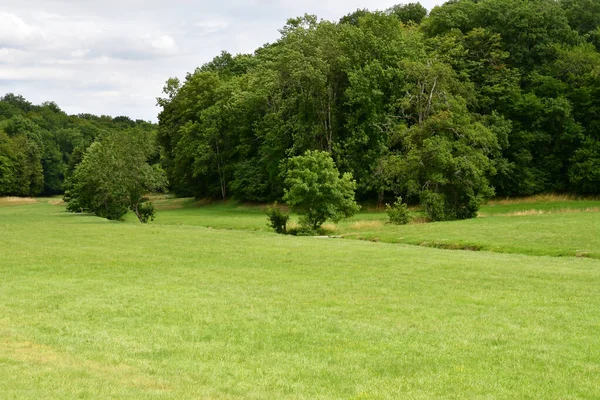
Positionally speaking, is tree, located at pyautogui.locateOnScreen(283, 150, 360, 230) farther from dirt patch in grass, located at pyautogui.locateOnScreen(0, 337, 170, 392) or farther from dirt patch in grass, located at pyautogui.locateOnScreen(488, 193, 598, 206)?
dirt patch in grass, located at pyautogui.locateOnScreen(0, 337, 170, 392)

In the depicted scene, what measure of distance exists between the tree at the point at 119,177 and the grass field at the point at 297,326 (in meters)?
32.7

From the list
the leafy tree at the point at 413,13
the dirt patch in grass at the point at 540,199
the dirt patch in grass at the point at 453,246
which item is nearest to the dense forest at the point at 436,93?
the dirt patch in grass at the point at 540,199

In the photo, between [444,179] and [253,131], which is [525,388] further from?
[253,131]

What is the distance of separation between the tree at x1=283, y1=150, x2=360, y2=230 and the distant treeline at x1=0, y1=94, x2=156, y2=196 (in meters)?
60.4

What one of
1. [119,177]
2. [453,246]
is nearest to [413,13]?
[119,177]

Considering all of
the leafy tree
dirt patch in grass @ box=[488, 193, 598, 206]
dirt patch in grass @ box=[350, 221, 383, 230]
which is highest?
the leafy tree

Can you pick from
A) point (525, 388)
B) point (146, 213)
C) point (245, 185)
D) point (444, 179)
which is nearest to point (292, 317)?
point (525, 388)

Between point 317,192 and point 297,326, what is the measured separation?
29.2 metres

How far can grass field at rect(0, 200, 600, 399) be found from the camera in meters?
8.90

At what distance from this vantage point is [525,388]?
342 inches

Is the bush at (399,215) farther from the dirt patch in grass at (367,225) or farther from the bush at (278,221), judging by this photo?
the bush at (278,221)

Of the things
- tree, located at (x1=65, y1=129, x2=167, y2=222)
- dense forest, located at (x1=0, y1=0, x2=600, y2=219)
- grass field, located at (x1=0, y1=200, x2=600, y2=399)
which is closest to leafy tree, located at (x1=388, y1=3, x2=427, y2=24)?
dense forest, located at (x1=0, y1=0, x2=600, y2=219)

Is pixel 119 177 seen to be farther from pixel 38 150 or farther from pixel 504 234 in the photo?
pixel 38 150

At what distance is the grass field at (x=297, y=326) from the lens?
890 centimetres
